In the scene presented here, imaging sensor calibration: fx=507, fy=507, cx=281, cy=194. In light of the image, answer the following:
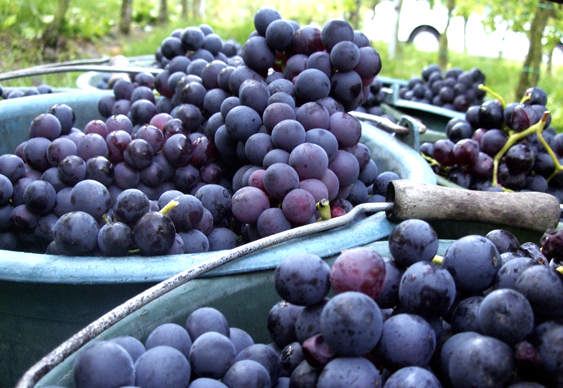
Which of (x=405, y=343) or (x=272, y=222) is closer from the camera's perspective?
(x=405, y=343)

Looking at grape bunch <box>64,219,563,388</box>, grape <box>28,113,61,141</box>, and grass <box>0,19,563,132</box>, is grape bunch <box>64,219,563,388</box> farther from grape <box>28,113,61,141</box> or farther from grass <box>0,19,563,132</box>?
grass <box>0,19,563,132</box>

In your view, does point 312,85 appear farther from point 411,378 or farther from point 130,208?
point 411,378

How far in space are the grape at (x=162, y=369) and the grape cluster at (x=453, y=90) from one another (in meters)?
2.40

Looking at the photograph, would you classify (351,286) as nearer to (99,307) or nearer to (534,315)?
(534,315)

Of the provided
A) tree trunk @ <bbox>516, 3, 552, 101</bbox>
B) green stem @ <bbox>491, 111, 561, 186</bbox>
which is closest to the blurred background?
tree trunk @ <bbox>516, 3, 552, 101</bbox>

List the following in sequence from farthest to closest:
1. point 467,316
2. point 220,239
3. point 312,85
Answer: point 312,85 < point 220,239 < point 467,316

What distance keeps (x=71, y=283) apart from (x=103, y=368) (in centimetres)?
29

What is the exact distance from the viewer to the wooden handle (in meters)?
1.13

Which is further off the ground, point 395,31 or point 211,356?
point 395,31

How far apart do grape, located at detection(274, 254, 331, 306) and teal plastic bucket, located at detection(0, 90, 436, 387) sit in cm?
20

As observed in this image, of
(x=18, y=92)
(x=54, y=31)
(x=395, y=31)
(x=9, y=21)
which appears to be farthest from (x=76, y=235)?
(x=395, y=31)

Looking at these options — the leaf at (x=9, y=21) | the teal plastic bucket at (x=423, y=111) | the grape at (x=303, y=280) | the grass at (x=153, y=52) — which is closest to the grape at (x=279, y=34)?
the grape at (x=303, y=280)

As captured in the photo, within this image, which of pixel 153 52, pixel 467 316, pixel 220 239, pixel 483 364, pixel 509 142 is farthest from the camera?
pixel 153 52

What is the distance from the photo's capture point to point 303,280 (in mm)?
733
